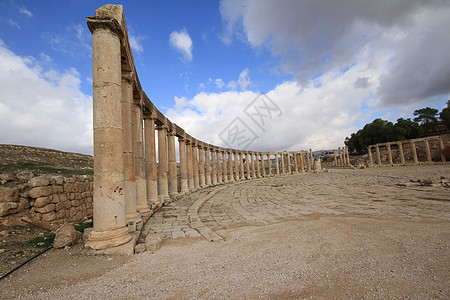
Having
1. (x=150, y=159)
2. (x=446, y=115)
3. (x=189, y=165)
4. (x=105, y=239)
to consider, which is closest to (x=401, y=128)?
(x=446, y=115)

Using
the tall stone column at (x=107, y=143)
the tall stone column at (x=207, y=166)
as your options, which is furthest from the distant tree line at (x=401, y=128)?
the tall stone column at (x=107, y=143)

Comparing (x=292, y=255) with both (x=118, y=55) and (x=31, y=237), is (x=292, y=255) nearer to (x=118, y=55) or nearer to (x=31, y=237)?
(x=118, y=55)

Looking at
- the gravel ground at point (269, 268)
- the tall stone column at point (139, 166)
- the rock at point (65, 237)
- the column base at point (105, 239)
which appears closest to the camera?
the gravel ground at point (269, 268)

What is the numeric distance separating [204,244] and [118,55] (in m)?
4.90

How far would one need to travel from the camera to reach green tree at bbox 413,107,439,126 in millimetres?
49200

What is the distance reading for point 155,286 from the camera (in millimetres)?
2979

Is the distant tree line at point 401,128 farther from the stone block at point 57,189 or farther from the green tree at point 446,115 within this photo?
the stone block at point 57,189

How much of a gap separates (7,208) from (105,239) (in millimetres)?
3732

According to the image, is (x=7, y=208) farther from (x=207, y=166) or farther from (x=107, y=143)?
(x=207, y=166)

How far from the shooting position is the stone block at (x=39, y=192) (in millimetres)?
6391

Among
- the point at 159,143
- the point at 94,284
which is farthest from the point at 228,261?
the point at 159,143

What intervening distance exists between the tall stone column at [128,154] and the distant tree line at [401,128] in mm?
53636

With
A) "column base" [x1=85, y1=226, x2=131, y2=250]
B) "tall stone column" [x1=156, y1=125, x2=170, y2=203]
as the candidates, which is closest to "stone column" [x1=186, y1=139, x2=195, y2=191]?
"tall stone column" [x1=156, y1=125, x2=170, y2=203]

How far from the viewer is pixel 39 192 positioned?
21.3ft
